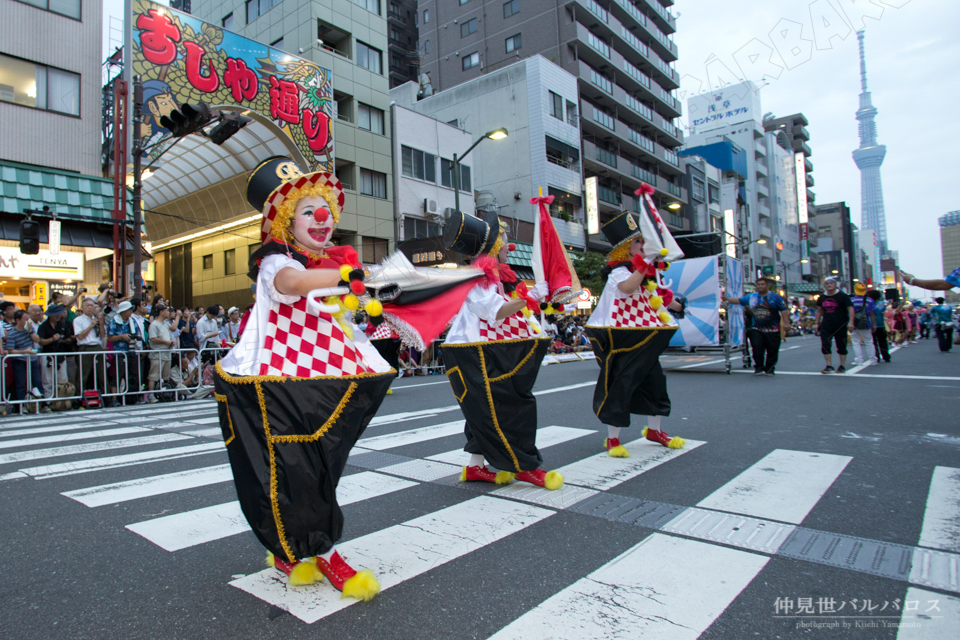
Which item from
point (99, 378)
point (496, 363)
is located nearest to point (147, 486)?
point (496, 363)

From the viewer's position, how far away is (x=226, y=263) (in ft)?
83.7

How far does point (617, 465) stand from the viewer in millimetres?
4426

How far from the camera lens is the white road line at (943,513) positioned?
9.23ft

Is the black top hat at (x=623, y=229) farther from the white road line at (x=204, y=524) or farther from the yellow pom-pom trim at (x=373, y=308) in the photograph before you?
the yellow pom-pom trim at (x=373, y=308)

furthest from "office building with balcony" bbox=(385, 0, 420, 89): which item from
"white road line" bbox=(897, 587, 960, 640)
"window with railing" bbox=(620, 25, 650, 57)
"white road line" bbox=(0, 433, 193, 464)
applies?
"white road line" bbox=(897, 587, 960, 640)

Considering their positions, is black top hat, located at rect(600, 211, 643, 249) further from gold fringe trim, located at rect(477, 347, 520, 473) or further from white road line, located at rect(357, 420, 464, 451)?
white road line, located at rect(357, 420, 464, 451)

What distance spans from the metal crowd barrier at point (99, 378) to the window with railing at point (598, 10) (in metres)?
37.2

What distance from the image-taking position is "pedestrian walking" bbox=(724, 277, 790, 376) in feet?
34.9

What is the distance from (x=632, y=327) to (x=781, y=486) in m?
1.53

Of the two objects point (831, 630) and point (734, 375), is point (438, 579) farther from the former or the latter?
point (734, 375)

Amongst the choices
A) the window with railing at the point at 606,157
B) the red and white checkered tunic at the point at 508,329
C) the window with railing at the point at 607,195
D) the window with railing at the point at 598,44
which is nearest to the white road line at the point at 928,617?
the red and white checkered tunic at the point at 508,329

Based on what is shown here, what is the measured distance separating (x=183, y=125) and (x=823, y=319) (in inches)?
495

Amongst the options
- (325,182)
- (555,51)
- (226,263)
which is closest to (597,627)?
(325,182)

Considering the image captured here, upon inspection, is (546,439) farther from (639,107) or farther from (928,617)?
(639,107)
